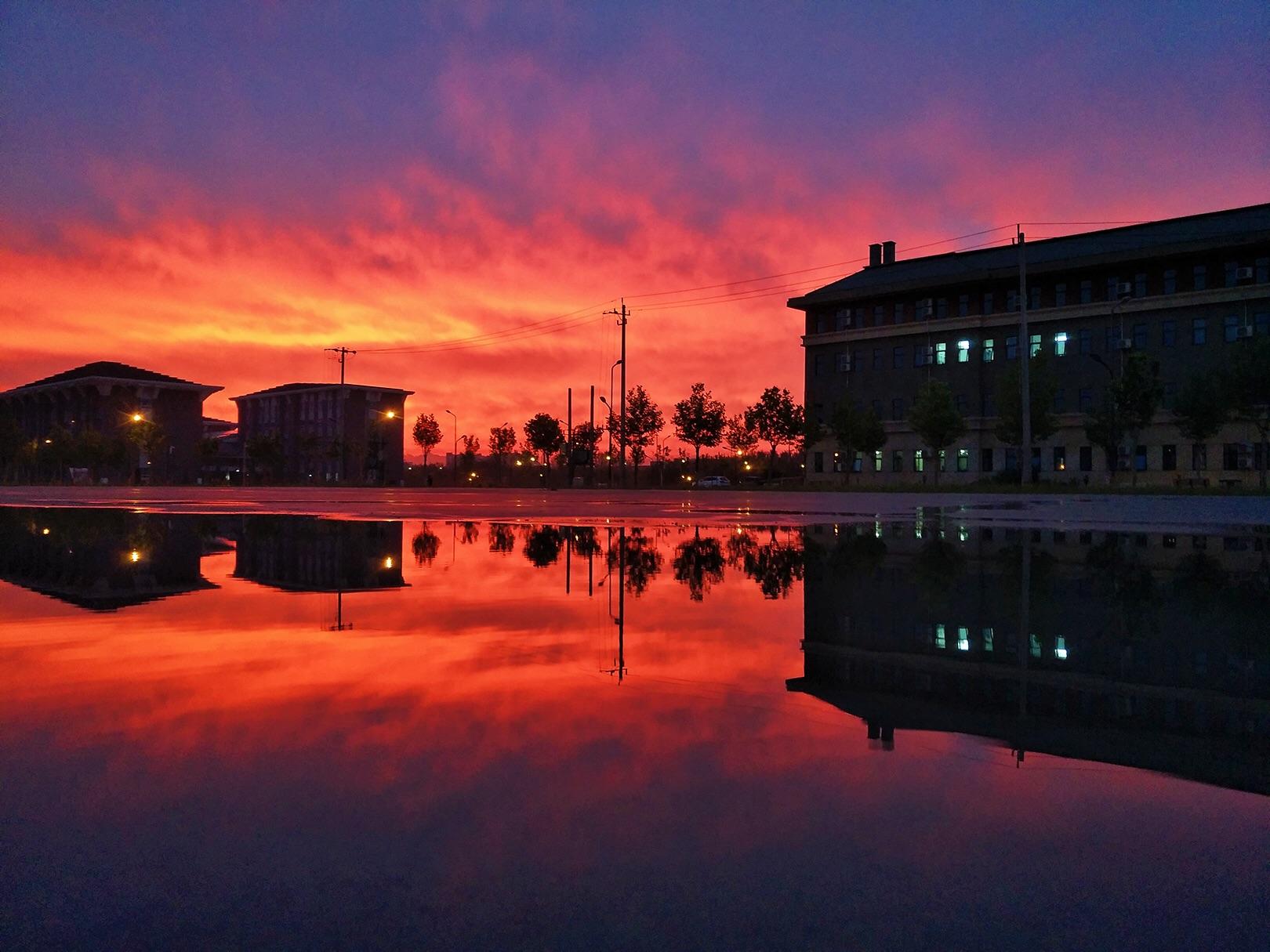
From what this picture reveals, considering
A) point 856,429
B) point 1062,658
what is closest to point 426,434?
point 856,429

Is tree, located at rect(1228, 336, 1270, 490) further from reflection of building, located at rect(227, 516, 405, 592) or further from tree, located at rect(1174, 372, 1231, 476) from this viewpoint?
reflection of building, located at rect(227, 516, 405, 592)

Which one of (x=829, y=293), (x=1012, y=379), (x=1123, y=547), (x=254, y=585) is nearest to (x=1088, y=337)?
(x=1012, y=379)

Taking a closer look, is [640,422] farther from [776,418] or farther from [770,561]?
[770,561]

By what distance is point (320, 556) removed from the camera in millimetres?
14094

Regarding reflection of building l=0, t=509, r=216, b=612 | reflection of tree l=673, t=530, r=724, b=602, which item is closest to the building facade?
reflection of tree l=673, t=530, r=724, b=602

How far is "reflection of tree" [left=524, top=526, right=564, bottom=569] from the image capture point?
13945 millimetres

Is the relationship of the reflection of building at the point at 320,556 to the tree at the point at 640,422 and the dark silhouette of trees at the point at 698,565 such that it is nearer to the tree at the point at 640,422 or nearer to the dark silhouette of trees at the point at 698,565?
the dark silhouette of trees at the point at 698,565

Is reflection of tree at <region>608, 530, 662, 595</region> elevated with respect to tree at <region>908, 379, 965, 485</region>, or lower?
lower

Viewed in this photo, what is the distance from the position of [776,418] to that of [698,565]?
73.0 m

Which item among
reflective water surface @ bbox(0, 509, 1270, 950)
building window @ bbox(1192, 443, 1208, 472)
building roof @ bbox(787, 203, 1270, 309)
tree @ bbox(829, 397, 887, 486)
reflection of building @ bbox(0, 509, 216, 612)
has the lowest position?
reflective water surface @ bbox(0, 509, 1270, 950)

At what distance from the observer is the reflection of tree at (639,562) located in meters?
10.8

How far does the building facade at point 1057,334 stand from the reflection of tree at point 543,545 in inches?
1924

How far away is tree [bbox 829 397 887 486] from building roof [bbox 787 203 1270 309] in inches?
507

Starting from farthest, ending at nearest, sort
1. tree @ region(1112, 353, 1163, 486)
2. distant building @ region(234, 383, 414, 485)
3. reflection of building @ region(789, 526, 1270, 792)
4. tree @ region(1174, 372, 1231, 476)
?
1. distant building @ region(234, 383, 414, 485)
2. tree @ region(1174, 372, 1231, 476)
3. tree @ region(1112, 353, 1163, 486)
4. reflection of building @ region(789, 526, 1270, 792)
